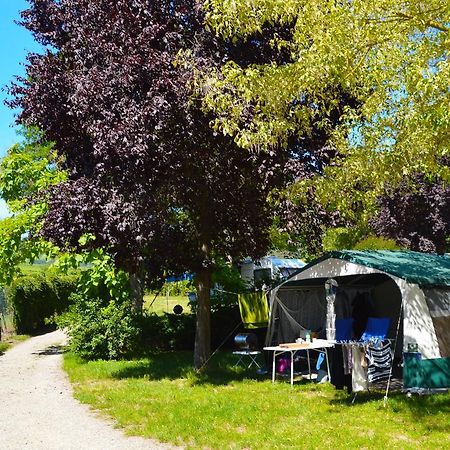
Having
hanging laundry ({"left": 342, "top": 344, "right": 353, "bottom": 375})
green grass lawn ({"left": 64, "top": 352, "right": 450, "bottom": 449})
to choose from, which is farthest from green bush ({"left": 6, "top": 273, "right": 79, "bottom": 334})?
hanging laundry ({"left": 342, "top": 344, "right": 353, "bottom": 375})

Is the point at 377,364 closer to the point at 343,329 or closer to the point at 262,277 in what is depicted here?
the point at 343,329

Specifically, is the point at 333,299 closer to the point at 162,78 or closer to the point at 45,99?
the point at 162,78

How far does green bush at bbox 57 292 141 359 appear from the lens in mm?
13586

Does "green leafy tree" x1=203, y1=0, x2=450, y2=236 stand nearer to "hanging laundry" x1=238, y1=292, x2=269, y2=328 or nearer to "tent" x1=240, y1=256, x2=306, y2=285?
"hanging laundry" x1=238, y1=292, x2=269, y2=328

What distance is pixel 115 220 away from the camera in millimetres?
9523

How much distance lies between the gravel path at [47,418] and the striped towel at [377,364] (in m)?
3.83

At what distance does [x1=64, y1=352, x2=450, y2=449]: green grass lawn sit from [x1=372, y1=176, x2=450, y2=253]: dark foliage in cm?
1262

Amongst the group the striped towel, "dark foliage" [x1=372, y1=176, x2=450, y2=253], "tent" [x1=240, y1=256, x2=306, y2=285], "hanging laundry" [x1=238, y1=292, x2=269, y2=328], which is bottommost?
the striped towel

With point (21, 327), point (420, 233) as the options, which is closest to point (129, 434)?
point (21, 327)

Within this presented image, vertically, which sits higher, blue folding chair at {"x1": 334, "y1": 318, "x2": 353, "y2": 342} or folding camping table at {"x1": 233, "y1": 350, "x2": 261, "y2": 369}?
blue folding chair at {"x1": 334, "y1": 318, "x2": 353, "y2": 342}

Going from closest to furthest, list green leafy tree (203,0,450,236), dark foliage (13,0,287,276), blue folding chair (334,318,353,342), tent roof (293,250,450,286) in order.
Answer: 1. green leafy tree (203,0,450,236)
2. tent roof (293,250,450,286)
3. dark foliage (13,0,287,276)
4. blue folding chair (334,318,353,342)

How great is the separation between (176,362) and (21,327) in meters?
10.0

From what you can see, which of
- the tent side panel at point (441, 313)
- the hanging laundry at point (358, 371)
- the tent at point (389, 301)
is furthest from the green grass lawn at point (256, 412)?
the tent side panel at point (441, 313)

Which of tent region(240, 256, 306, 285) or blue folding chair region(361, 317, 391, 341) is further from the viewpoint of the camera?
tent region(240, 256, 306, 285)
